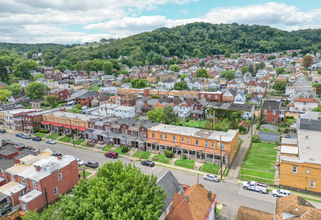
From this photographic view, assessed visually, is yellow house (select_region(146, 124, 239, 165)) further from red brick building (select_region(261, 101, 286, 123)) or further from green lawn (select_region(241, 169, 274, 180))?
red brick building (select_region(261, 101, 286, 123))

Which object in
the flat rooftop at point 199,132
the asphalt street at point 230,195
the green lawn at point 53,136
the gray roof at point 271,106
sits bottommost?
the asphalt street at point 230,195

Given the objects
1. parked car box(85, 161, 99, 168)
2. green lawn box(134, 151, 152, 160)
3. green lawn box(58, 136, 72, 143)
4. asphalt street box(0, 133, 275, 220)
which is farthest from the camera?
green lawn box(58, 136, 72, 143)

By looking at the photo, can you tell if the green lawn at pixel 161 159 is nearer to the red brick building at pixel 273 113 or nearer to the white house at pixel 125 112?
the white house at pixel 125 112

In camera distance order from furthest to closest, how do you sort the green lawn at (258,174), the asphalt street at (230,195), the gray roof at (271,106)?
the gray roof at (271,106)
the green lawn at (258,174)
the asphalt street at (230,195)

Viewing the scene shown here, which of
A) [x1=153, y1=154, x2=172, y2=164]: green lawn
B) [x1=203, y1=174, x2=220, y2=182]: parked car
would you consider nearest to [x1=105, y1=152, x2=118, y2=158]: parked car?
[x1=153, y1=154, x2=172, y2=164]: green lawn

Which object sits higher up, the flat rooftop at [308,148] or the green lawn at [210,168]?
the flat rooftop at [308,148]

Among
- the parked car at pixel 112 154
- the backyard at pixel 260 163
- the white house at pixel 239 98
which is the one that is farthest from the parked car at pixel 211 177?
the white house at pixel 239 98
